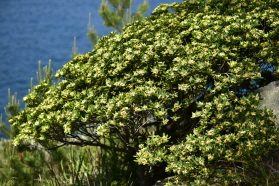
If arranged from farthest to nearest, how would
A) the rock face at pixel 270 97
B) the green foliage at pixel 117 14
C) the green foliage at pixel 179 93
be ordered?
1. the green foliage at pixel 117 14
2. the rock face at pixel 270 97
3. the green foliage at pixel 179 93

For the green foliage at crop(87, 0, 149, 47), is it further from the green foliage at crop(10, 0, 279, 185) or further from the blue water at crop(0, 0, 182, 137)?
the blue water at crop(0, 0, 182, 137)

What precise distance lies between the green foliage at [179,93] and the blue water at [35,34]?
17.8 metres

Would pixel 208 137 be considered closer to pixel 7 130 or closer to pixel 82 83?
pixel 82 83

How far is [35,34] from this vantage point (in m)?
28.0

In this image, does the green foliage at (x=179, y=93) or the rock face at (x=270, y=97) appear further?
the rock face at (x=270, y=97)

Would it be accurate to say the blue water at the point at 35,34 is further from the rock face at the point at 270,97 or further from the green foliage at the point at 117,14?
the rock face at the point at 270,97

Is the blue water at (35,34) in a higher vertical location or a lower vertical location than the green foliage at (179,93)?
higher

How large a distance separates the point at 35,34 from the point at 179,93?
83.5 ft

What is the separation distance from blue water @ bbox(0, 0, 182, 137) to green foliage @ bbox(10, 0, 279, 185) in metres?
17.8

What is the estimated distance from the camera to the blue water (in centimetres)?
2389

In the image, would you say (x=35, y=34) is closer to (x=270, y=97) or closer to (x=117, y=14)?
(x=117, y=14)

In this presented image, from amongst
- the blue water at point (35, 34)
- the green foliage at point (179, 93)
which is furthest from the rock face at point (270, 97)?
the blue water at point (35, 34)

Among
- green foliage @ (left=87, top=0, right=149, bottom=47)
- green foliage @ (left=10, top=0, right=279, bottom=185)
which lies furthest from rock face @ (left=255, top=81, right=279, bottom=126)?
green foliage @ (left=87, top=0, right=149, bottom=47)

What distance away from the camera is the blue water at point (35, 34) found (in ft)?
78.4
